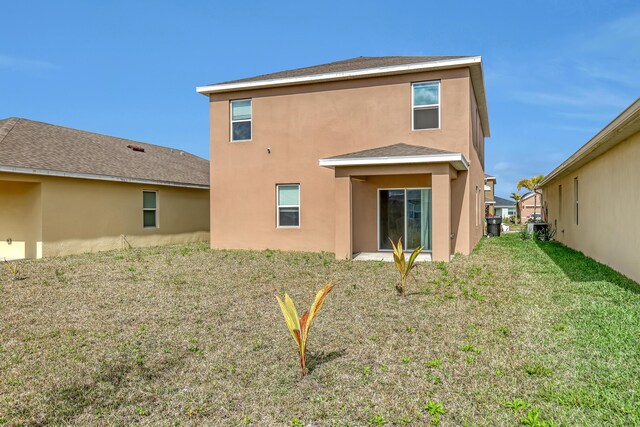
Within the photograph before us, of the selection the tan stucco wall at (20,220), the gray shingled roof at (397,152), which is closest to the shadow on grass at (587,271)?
the gray shingled roof at (397,152)

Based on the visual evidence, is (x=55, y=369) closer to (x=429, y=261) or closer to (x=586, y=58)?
(x=429, y=261)

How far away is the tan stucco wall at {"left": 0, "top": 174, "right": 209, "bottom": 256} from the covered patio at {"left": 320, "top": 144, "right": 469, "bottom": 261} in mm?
8897

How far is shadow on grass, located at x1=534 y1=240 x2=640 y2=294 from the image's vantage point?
8141 mm

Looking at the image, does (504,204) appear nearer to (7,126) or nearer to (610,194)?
(610,194)

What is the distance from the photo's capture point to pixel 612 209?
9.72 meters

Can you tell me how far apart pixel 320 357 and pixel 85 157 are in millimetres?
14788

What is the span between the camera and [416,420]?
11.1 feet

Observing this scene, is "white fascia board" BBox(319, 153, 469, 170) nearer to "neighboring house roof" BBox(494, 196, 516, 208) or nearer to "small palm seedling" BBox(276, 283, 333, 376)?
"small palm seedling" BBox(276, 283, 333, 376)

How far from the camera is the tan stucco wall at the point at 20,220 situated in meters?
13.1

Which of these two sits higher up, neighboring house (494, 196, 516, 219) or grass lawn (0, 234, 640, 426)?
neighboring house (494, 196, 516, 219)

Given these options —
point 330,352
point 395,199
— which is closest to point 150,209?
point 395,199

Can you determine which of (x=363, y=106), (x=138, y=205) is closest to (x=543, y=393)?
(x=363, y=106)

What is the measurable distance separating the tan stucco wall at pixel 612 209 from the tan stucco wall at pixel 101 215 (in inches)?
634

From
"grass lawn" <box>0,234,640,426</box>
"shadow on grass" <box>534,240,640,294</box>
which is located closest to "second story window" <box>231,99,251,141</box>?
"grass lawn" <box>0,234,640,426</box>
